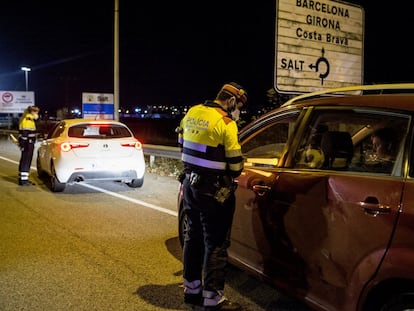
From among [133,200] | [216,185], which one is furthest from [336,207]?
[133,200]

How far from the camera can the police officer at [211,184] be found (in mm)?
3975

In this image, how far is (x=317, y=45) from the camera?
8711mm

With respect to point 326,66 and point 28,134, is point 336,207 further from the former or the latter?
point 28,134

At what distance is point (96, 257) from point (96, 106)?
14392mm

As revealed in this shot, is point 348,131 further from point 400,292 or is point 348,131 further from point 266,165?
point 400,292

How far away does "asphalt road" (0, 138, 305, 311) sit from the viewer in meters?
4.55

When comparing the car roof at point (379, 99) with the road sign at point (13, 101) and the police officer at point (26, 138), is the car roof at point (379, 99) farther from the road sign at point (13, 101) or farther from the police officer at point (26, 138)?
the road sign at point (13, 101)

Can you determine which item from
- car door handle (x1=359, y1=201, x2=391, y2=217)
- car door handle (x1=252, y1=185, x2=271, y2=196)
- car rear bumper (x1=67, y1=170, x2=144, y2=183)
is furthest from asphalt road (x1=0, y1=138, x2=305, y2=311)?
car door handle (x1=359, y1=201, x2=391, y2=217)

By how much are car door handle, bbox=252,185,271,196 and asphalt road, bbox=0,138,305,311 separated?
3.35ft

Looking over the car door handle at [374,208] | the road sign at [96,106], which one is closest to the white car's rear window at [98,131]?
the car door handle at [374,208]

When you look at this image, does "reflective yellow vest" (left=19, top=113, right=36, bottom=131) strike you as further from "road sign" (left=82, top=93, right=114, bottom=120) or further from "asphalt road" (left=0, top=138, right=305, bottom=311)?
"road sign" (left=82, top=93, right=114, bottom=120)

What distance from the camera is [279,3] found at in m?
8.23

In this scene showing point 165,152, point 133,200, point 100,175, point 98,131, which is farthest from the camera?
point 165,152

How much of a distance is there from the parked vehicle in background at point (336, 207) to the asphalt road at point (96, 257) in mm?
750
